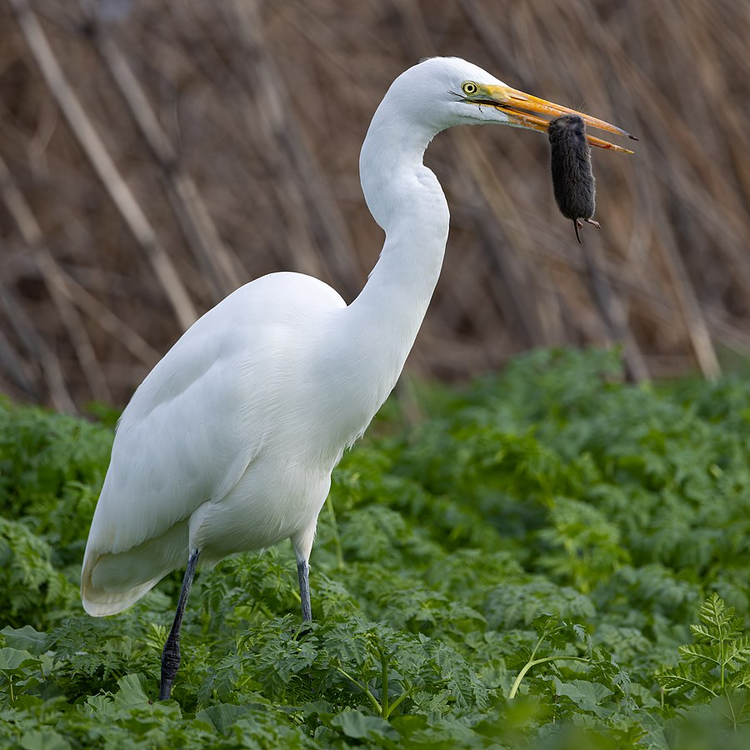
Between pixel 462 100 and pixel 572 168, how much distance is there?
0.35 m

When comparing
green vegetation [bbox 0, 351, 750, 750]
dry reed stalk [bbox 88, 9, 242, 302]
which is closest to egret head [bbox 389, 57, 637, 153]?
green vegetation [bbox 0, 351, 750, 750]

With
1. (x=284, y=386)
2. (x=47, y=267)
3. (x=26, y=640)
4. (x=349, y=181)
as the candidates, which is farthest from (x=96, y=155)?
(x=26, y=640)

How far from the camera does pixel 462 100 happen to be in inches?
115

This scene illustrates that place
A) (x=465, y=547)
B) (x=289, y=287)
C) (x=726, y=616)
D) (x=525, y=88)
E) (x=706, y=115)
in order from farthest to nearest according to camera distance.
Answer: (x=706, y=115), (x=525, y=88), (x=465, y=547), (x=289, y=287), (x=726, y=616)

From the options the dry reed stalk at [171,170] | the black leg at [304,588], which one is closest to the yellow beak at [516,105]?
the black leg at [304,588]

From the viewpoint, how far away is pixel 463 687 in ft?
8.07

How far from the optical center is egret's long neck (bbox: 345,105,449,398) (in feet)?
9.32

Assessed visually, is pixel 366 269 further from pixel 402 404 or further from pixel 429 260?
pixel 429 260

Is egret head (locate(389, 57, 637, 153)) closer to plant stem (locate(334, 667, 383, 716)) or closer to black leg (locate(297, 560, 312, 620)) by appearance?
black leg (locate(297, 560, 312, 620))

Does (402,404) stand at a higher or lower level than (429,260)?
lower

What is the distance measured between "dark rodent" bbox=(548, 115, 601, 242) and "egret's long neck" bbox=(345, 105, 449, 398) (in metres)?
0.33

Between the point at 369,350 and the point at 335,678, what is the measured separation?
89 cm

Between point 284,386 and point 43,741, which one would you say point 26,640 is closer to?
point 43,741

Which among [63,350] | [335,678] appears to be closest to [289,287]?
[335,678]
